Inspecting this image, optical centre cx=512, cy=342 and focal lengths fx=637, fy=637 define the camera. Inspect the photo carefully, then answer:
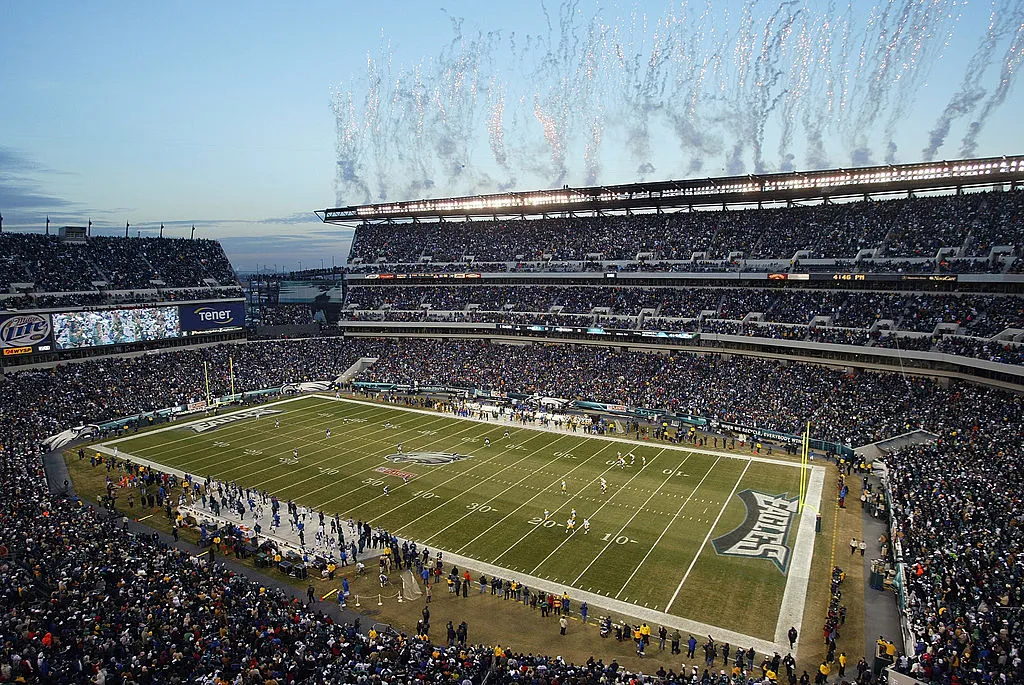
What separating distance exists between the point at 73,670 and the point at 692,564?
19542 millimetres

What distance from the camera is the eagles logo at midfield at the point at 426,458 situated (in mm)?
36938

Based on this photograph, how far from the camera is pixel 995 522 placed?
2217 centimetres

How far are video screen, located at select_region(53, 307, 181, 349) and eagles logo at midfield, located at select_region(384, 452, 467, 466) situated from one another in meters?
31.4

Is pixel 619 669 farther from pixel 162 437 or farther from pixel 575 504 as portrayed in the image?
pixel 162 437

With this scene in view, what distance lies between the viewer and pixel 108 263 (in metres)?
59.0

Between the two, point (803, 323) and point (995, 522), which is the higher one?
point (803, 323)

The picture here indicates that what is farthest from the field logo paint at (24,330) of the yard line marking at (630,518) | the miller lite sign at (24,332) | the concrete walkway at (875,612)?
the concrete walkway at (875,612)

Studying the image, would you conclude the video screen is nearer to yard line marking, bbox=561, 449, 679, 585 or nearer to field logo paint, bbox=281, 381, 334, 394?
field logo paint, bbox=281, 381, 334, 394

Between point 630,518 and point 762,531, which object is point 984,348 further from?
point 630,518

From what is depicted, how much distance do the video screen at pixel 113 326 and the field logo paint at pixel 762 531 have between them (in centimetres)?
5080

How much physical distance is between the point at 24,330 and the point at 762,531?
2076 inches

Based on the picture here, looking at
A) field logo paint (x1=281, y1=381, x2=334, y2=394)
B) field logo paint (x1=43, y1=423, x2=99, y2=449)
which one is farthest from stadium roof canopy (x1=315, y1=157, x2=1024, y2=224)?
field logo paint (x1=43, y1=423, x2=99, y2=449)

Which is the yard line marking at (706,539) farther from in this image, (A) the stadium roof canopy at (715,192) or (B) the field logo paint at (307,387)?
(B) the field logo paint at (307,387)

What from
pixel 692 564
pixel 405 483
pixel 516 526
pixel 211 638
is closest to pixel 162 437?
pixel 405 483
